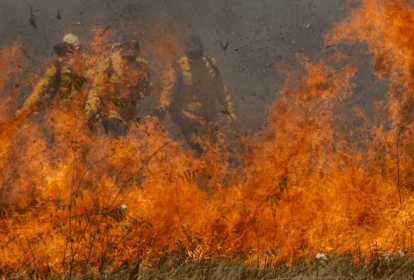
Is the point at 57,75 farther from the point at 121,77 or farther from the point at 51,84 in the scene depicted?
the point at 121,77

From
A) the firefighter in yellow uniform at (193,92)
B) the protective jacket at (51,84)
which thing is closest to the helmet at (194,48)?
the firefighter in yellow uniform at (193,92)

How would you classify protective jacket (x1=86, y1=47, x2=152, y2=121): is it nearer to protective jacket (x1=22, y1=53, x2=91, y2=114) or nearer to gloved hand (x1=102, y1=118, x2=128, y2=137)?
gloved hand (x1=102, y1=118, x2=128, y2=137)

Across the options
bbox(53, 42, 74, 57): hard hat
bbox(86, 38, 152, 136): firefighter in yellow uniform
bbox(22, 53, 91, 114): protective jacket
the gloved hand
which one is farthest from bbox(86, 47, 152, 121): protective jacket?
bbox(53, 42, 74, 57): hard hat

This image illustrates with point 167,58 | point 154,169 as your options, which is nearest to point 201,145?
point 154,169

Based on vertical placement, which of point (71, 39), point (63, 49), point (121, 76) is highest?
point (71, 39)

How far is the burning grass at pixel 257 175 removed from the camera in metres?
4.55

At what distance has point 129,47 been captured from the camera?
690 centimetres

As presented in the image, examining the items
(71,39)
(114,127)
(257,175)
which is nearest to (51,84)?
(71,39)

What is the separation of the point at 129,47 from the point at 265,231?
3715mm

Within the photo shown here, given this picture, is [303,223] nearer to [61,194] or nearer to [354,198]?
[354,198]

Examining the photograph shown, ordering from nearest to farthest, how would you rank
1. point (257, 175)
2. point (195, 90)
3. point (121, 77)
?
point (257, 175)
point (195, 90)
point (121, 77)

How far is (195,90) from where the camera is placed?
662 cm

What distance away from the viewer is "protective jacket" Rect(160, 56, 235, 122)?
254 inches

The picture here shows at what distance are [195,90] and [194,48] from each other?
0.66 m
